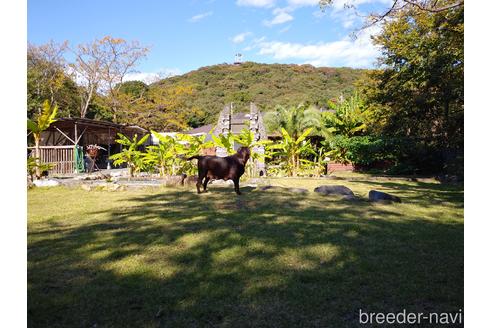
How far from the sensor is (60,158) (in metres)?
17.7

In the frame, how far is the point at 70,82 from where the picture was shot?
3141cm

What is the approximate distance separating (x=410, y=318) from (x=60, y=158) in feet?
62.3

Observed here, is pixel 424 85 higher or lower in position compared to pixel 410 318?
higher

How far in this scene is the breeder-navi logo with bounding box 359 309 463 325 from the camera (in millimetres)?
2139

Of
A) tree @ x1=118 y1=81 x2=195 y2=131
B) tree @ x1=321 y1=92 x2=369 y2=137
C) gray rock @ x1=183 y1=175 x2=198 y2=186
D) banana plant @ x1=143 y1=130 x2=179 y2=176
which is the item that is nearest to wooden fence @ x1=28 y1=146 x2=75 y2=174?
banana plant @ x1=143 y1=130 x2=179 y2=176

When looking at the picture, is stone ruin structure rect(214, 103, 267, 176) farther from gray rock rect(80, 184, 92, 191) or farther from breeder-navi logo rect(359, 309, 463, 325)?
breeder-navi logo rect(359, 309, 463, 325)

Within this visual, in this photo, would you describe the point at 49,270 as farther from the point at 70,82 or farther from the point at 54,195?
the point at 70,82

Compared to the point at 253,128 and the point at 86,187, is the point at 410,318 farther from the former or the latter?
the point at 253,128

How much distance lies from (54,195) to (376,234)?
23.3ft

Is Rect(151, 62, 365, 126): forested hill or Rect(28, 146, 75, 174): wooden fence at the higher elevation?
Rect(151, 62, 365, 126): forested hill

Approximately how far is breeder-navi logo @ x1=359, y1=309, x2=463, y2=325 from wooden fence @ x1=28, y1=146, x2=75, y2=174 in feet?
59.5

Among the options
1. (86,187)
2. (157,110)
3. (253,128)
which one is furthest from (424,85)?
(157,110)

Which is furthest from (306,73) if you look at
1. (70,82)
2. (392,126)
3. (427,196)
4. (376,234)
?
(376,234)

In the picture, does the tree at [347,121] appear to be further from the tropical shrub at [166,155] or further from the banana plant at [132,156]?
the banana plant at [132,156]
